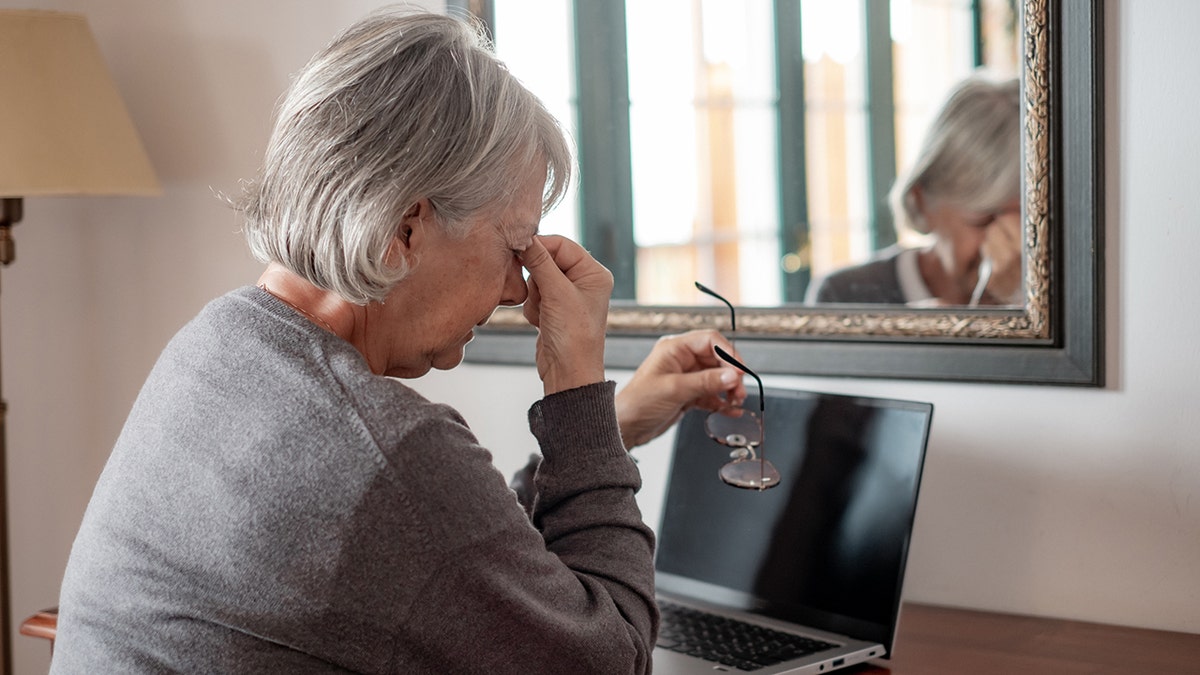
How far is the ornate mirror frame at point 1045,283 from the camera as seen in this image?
1.24m

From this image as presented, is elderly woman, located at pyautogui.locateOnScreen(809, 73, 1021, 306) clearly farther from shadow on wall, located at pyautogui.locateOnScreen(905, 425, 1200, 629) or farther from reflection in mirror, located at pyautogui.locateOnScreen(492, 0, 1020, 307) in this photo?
shadow on wall, located at pyautogui.locateOnScreen(905, 425, 1200, 629)

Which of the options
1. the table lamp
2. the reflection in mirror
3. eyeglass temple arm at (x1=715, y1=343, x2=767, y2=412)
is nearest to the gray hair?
eyeglass temple arm at (x1=715, y1=343, x2=767, y2=412)

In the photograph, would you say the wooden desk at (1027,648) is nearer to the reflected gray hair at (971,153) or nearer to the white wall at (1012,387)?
the white wall at (1012,387)

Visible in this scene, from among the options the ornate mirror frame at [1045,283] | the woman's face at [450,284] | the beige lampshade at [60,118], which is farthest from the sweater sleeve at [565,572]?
the beige lampshade at [60,118]

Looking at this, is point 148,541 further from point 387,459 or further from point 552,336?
point 552,336

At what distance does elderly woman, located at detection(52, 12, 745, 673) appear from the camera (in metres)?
0.87

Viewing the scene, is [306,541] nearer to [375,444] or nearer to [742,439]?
[375,444]

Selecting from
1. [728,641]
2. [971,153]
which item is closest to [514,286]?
[728,641]

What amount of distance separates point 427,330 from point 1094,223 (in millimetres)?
727

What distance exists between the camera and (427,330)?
3.57 ft

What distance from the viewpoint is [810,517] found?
1350 mm

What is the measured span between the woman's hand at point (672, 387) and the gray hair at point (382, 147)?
42 centimetres

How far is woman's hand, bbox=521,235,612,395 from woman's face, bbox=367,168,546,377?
0.04 metres

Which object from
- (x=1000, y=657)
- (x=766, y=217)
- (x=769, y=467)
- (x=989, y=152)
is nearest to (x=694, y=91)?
(x=766, y=217)
